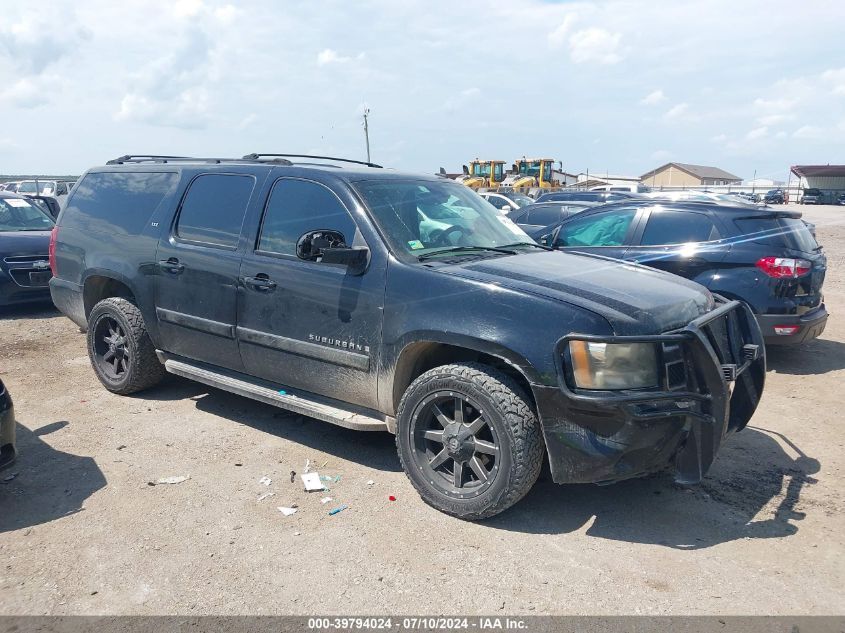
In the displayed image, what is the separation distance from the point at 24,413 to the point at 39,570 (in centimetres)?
254

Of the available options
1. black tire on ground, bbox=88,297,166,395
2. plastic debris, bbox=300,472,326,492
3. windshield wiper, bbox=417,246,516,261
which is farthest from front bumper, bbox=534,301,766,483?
black tire on ground, bbox=88,297,166,395

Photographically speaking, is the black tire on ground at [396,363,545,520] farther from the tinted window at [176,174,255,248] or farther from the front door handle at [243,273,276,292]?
the tinted window at [176,174,255,248]

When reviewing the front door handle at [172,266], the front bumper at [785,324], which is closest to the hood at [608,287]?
the front door handle at [172,266]

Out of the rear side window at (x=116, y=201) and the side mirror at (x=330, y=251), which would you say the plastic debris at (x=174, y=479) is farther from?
the rear side window at (x=116, y=201)

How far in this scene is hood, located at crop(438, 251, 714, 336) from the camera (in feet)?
11.0

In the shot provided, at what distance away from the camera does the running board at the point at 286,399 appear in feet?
13.3

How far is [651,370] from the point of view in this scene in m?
3.27

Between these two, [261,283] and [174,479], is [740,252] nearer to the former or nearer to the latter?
[261,283]

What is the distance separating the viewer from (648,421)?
10.6 ft

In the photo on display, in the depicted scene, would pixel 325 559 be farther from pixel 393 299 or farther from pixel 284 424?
pixel 284 424

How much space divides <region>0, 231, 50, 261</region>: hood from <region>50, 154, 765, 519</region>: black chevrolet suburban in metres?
3.69

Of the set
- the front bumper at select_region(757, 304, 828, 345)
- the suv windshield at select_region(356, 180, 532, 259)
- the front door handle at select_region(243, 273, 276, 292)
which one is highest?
the suv windshield at select_region(356, 180, 532, 259)

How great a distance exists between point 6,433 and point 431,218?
281 cm

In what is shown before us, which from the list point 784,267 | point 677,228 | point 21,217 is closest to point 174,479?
point 677,228
